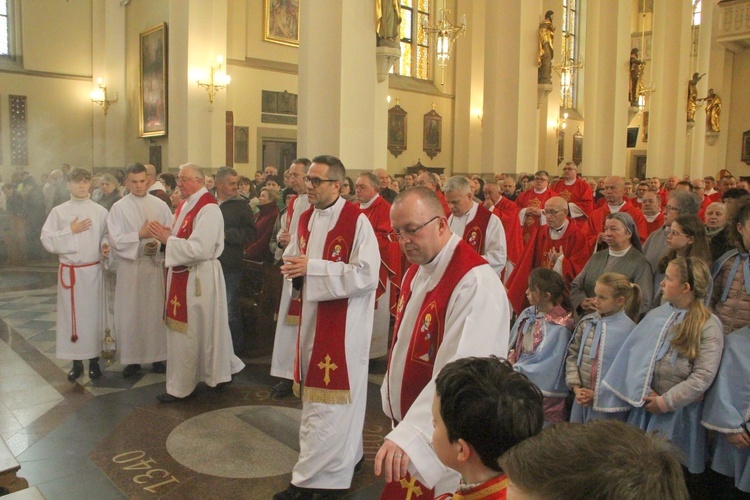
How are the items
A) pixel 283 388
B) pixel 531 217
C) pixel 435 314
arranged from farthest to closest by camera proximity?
pixel 531 217
pixel 283 388
pixel 435 314

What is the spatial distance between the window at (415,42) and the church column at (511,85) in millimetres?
7549

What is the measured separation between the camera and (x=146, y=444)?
15.1 feet

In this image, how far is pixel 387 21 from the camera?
9266 millimetres

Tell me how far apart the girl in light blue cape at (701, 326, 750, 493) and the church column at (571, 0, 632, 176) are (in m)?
14.8

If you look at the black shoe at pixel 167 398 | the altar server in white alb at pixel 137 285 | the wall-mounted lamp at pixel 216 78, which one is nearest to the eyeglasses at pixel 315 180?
the black shoe at pixel 167 398

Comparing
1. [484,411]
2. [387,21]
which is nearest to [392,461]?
[484,411]

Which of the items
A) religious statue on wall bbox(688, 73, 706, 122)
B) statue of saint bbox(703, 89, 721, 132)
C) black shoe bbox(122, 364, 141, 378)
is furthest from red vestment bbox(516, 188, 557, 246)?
statue of saint bbox(703, 89, 721, 132)

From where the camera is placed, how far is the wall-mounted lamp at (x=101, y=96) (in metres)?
17.2

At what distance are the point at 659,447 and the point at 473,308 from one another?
149 cm

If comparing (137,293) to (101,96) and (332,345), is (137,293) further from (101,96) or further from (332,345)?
(101,96)

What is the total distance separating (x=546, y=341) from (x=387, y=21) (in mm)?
6300

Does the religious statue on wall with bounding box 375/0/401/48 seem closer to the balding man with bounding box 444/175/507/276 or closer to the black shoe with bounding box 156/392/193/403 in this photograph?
the balding man with bounding box 444/175/507/276

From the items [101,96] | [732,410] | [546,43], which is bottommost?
[732,410]

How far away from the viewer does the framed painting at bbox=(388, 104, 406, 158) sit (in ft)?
66.3
